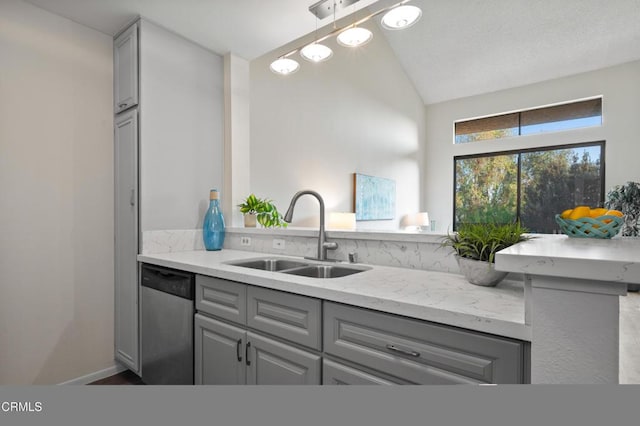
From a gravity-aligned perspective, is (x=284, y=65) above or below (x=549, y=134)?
below

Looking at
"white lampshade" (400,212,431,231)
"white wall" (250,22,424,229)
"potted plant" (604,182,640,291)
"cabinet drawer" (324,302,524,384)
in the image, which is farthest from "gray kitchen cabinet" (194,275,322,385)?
"potted plant" (604,182,640,291)

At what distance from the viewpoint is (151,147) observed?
212 centimetres

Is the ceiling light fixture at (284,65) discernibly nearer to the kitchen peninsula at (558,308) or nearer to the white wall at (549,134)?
the kitchen peninsula at (558,308)

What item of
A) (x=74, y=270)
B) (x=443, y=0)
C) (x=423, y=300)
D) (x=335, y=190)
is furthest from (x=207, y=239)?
(x=443, y=0)

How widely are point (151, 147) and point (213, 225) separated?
0.63m

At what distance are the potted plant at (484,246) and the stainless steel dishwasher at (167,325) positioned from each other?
129 centimetres

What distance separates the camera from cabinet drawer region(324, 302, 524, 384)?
0.86m

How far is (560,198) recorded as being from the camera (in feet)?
17.9

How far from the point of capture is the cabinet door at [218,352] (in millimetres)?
1466

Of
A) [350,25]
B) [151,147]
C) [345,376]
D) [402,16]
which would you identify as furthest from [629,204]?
[151,147]

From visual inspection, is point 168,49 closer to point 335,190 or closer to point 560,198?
point 335,190

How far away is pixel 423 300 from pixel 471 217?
19.6 inches

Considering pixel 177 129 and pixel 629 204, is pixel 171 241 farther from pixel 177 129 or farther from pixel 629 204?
pixel 629 204

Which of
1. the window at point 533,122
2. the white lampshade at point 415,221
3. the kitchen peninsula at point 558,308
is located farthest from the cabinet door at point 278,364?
the window at point 533,122
